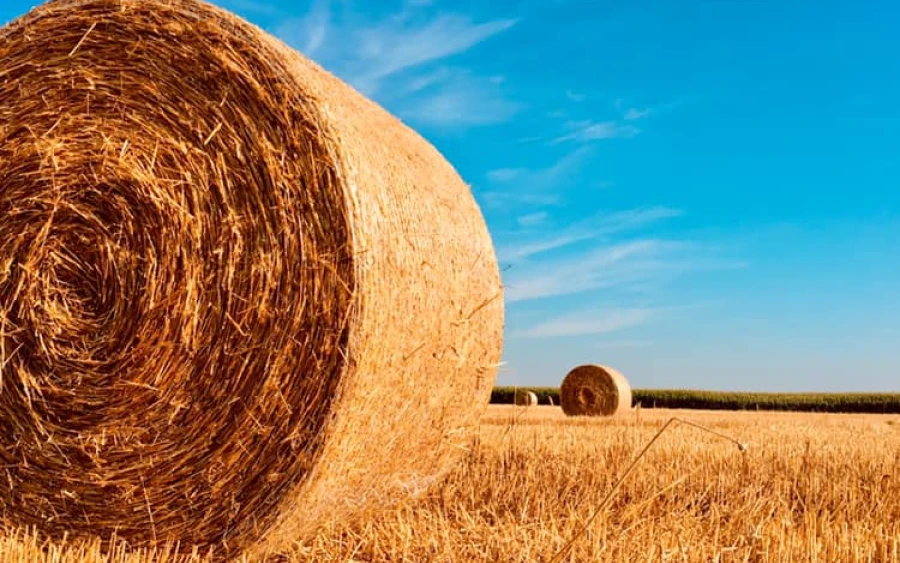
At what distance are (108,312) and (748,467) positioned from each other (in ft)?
15.3

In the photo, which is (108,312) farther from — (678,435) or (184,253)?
(678,435)

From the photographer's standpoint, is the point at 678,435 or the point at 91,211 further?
the point at 678,435

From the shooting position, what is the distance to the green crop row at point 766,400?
3017 cm

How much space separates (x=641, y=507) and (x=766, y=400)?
27.2 metres

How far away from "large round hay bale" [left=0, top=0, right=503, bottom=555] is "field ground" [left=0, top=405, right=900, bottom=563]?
0.38m

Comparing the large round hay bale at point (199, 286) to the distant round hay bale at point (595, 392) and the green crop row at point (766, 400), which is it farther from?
the green crop row at point (766, 400)

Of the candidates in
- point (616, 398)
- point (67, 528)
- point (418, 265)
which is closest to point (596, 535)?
point (418, 265)

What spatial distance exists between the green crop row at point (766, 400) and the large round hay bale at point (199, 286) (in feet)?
84.7

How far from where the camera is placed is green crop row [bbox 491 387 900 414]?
1188 inches

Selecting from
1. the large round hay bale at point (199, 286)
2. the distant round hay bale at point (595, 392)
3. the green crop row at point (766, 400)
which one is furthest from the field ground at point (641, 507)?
the green crop row at point (766, 400)

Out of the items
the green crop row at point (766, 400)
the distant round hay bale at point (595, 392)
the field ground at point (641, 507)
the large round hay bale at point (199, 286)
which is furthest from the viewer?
the green crop row at point (766, 400)

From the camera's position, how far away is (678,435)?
28.1 ft

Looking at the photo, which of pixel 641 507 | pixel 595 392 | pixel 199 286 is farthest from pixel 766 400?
pixel 199 286

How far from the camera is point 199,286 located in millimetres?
3928
